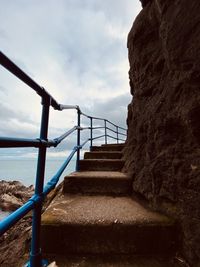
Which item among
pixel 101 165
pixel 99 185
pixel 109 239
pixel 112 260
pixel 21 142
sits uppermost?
pixel 21 142

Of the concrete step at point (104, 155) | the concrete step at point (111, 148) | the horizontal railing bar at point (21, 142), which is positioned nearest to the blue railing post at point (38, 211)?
the horizontal railing bar at point (21, 142)

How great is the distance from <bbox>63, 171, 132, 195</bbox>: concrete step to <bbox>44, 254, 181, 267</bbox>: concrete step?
0.93 m

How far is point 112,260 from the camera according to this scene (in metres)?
1.42

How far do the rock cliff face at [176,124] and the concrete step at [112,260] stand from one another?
18 cm

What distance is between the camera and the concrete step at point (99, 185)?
2375mm

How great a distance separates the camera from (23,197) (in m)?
12.2

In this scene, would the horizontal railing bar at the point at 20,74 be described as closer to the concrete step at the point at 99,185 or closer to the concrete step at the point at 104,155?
the concrete step at the point at 99,185

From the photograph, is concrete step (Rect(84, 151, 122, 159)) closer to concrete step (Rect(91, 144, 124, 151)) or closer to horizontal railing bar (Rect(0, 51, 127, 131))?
concrete step (Rect(91, 144, 124, 151))

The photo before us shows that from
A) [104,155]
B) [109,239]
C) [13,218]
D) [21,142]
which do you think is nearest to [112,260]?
[109,239]

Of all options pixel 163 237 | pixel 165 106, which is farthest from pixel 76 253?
pixel 165 106

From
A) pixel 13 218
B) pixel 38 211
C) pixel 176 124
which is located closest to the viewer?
pixel 13 218

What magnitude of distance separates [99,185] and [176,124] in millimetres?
1280

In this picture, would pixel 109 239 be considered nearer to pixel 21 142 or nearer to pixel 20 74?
pixel 21 142

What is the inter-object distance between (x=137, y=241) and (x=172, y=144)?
86 centimetres
